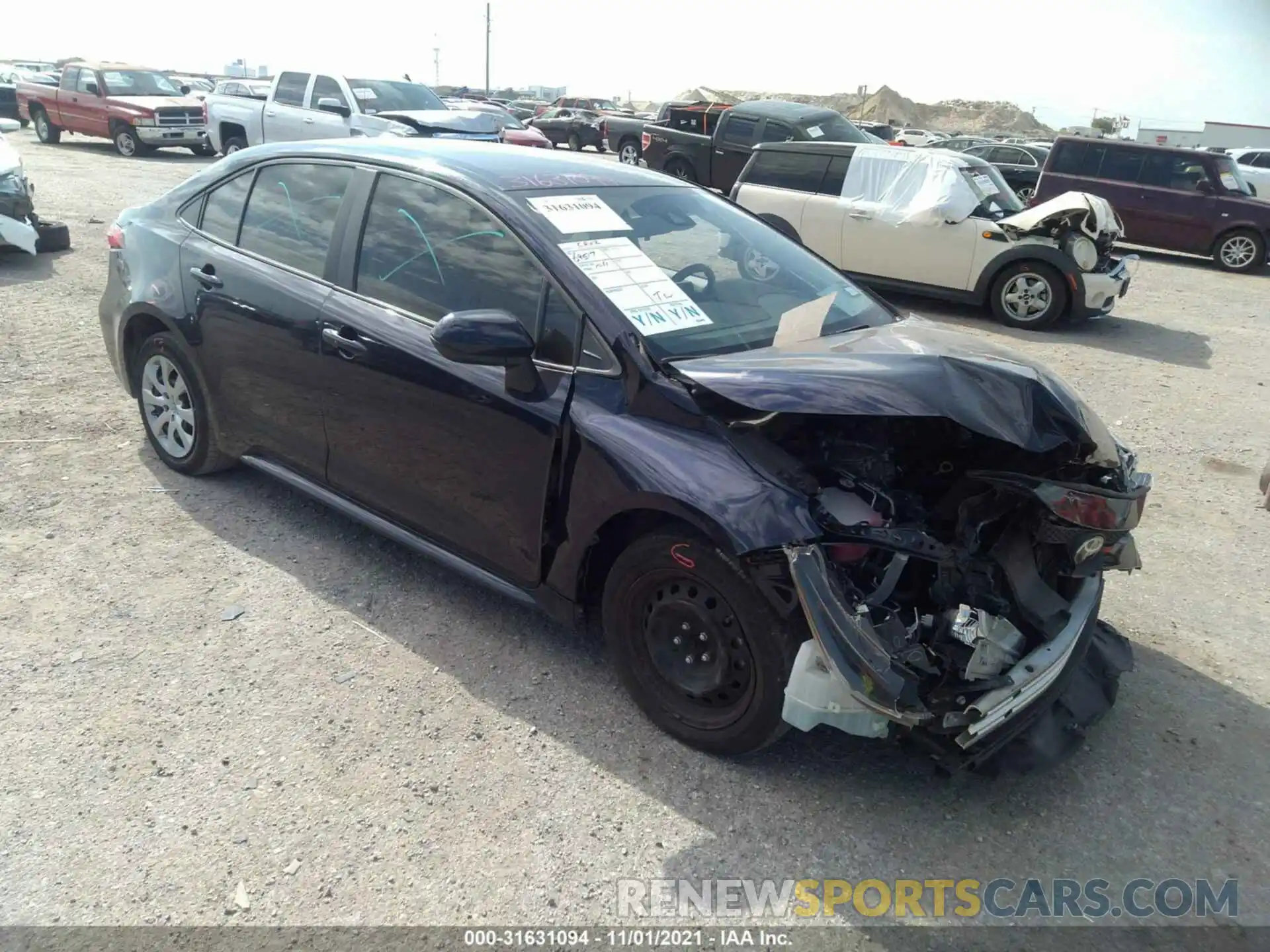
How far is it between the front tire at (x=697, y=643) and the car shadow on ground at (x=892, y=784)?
14cm

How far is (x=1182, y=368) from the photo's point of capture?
829 centimetres

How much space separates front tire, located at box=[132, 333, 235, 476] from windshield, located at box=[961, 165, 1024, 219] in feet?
26.1

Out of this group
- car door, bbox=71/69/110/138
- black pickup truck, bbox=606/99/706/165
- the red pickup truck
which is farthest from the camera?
black pickup truck, bbox=606/99/706/165

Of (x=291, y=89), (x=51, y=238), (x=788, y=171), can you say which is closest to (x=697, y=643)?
(x=788, y=171)

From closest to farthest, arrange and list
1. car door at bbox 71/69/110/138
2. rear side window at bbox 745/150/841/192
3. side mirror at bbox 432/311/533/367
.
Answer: side mirror at bbox 432/311/533/367 < rear side window at bbox 745/150/841/192 < car door at bbox 71/69/110/138

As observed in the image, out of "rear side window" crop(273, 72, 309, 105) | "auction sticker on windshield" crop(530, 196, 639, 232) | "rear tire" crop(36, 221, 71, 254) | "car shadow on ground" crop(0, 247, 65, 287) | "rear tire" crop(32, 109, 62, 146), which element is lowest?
"rear tire" crop(32, 109, 62, 146)

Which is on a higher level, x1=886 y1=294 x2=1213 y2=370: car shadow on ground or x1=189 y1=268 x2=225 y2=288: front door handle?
x1=189 y1=268 x2=225 y2=288: front door handle

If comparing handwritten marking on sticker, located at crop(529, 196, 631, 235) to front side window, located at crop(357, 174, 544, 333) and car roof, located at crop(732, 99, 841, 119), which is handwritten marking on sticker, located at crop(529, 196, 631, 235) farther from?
car roof, located at crop(732, 99, 841, 119)

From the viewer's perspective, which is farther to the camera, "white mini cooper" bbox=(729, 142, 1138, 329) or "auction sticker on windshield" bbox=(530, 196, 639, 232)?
"white mini cooper" bbox=(729, 142, 1138, 329)

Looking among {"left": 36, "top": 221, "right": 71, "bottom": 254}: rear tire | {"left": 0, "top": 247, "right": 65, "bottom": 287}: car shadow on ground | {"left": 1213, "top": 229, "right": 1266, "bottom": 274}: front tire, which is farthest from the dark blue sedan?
{"left": 1213, "top": 229, "right": 1266, "bottom": 274}: front tire

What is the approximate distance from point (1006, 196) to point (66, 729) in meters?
10.1

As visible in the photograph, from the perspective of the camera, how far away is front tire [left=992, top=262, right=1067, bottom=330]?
30.5 feet

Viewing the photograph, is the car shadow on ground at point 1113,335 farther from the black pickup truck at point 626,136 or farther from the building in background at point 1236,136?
the building in background at point 1236,136

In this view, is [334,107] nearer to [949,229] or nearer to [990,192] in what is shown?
[949,229]
